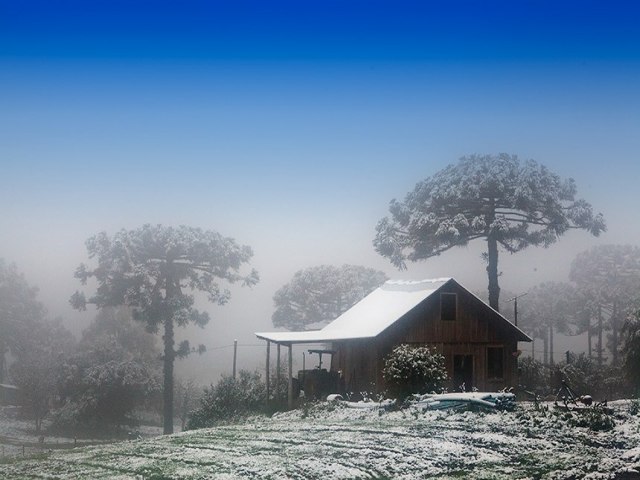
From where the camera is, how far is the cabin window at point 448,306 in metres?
43.6

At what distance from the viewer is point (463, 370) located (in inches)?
1729

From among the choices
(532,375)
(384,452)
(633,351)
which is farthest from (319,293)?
(384,452)

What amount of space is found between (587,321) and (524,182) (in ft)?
123

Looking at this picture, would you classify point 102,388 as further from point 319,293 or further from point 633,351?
point 633,351

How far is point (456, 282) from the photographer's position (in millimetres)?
43906

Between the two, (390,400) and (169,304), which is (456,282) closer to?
(390,400)

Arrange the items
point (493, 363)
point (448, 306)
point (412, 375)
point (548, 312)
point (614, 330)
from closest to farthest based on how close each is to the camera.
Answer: point (412, 375), point (448, 306), point (493, 363), point (614, 330), point (548, 312)

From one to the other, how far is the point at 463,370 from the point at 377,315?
614cm

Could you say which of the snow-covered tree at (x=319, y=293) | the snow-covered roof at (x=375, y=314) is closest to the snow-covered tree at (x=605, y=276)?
the snow-covered tree at (x=319, y=293)

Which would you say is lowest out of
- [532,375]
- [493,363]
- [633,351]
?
[532,375]

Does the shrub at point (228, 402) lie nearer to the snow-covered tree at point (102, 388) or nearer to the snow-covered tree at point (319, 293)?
the snow-covered tree at point (102, 388)

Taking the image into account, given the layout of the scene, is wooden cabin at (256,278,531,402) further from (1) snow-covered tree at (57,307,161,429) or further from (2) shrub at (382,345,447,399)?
(1) snow-covered tree at (57,307,161,429)

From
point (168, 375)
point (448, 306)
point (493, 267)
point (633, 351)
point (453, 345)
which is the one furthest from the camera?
point (168, 375)

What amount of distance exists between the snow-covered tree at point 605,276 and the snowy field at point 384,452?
61238 millimetres
